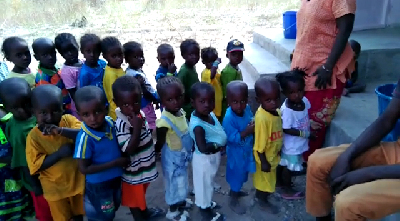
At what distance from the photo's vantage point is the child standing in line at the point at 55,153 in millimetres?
2141

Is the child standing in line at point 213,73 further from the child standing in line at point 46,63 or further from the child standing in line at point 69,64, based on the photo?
the child standing in line at point 46,63

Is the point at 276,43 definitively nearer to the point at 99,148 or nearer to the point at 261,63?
the point at 261,63

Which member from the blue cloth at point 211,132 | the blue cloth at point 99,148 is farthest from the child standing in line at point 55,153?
the blue cloth at point 211,132

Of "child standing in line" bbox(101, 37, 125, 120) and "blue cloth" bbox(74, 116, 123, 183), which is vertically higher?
"child standing in line" bbox(101, 37, 125, 120)

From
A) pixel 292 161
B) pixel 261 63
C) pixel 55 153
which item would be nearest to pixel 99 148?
pixel 55 153

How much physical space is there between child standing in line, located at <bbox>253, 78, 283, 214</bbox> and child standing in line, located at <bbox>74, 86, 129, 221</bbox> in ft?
3.13

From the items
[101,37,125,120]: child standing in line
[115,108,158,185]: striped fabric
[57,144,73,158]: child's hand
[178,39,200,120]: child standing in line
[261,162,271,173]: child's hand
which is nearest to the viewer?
[57,144,73,158]: child's hand

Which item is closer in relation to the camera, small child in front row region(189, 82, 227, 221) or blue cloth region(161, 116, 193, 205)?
small child in front row region(189, 82, 227, 221)

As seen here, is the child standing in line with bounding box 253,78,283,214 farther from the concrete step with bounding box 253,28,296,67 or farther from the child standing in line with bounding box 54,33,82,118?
Answer: the concrete step with bounding box 253,28,296,67

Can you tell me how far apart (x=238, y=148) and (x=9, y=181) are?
5.25ft

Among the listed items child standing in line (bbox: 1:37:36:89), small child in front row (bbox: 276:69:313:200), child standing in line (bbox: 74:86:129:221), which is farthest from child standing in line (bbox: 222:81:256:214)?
child standing in line (bbox: 1:37:36:89)

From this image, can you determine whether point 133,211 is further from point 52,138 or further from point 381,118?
point 381,118

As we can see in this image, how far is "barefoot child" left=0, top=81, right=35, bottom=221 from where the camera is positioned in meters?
2.26

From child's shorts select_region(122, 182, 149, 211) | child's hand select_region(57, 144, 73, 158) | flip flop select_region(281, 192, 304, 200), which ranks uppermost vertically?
child's hand select_region(57, 144, 73, 158)
